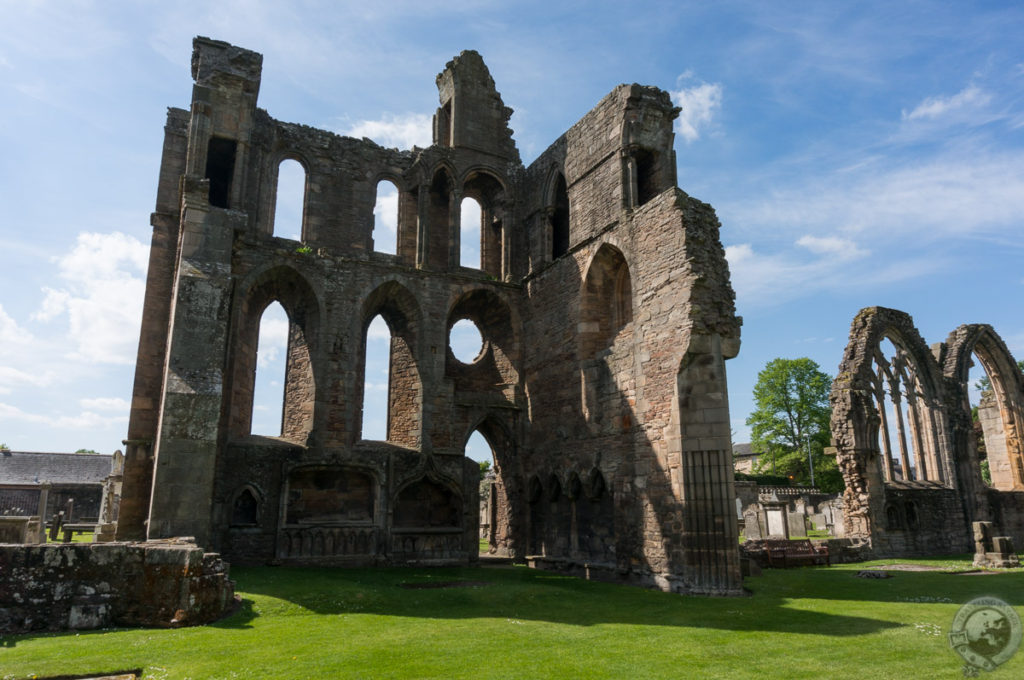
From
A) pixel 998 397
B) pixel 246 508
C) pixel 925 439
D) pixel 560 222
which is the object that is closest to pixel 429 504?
pixel 246 508

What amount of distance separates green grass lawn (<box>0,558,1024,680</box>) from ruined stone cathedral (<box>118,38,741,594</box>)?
7.36ft

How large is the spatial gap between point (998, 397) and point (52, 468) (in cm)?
4155

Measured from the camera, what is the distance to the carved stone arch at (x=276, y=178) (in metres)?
16.9

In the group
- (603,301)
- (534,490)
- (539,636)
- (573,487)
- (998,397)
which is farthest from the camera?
(998,397)

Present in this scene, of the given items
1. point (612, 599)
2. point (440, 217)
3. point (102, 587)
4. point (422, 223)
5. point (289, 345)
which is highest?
point (440, 217)

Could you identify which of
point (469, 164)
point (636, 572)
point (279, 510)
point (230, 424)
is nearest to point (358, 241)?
point (469, 164)

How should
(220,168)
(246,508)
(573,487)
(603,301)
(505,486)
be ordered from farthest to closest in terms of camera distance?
(505,486), (220,168), (603,301), (573,487), (246,508)

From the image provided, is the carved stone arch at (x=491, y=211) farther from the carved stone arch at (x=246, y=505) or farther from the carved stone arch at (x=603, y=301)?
the carved stone arch at (x=246, y=505)

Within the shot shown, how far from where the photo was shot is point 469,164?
62.2ft

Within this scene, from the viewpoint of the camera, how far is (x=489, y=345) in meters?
19.2

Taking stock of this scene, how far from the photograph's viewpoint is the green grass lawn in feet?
19.3

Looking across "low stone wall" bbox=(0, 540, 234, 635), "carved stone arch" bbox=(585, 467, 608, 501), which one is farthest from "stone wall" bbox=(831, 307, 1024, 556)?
"low stone wall" bbox=(0, 540, 234, 635)

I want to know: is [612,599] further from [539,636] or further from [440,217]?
[440,217]

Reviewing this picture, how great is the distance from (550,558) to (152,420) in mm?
9306
